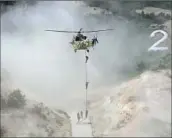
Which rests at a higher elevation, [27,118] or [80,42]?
[80,42]

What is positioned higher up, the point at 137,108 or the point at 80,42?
the point at 80,42

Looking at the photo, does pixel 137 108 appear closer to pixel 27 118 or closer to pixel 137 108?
pixel 137 108

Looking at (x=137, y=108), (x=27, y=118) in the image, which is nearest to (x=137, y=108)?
(x=137, y=108)

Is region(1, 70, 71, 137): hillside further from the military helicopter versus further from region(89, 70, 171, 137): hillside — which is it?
the military helicopter

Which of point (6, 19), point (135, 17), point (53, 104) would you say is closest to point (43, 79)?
point (53, 104)

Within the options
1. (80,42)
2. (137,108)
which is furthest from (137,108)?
(80,42)

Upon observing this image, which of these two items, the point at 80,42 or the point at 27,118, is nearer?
the point at 27,118

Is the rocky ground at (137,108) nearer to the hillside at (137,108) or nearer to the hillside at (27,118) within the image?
the hillside at (137,108)

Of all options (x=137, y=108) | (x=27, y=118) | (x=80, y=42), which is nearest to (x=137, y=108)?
(x=137, y=108)

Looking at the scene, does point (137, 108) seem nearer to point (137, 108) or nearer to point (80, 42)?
point (137, 108)

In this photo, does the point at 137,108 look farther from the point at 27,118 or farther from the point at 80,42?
the point at 27,118

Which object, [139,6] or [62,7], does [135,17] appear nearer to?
[139,6]

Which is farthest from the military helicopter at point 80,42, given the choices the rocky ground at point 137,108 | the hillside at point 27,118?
the hillside at point 27,118
